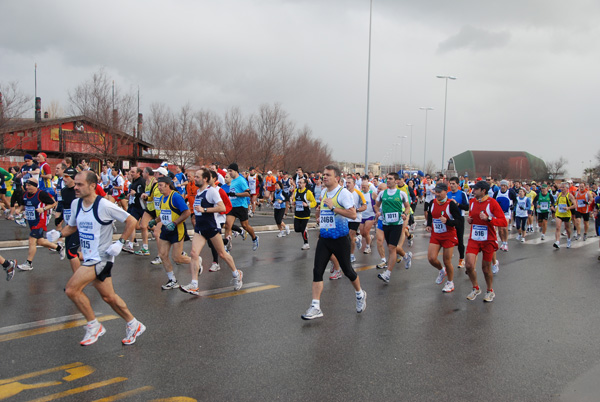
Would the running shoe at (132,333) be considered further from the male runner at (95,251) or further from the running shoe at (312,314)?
the running shoe at (312,314)

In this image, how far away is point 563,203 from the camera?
1528 cm

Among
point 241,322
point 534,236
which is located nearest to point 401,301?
point 241,322

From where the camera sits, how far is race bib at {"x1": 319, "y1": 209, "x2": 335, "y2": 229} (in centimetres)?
667

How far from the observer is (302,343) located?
5.59m

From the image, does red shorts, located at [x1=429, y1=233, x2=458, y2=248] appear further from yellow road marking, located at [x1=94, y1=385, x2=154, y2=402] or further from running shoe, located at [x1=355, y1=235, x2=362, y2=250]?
yellow road marking, located at [x1=94, y1=385, x2=154, y2=402]

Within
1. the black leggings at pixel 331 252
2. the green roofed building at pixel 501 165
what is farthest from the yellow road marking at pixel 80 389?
the green roofed building at pixel 501 165

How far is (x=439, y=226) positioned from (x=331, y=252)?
2550 millimetres

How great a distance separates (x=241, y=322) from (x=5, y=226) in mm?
12397

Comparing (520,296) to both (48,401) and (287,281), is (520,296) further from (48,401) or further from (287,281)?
(48,401)

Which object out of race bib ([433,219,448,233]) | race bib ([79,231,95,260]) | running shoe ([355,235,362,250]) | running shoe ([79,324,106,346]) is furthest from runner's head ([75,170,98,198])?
running shoe ([355,235,362,250])

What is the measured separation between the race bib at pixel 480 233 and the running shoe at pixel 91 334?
558cm

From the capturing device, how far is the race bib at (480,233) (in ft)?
26.0

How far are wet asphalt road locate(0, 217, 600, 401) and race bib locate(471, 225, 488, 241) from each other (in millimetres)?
1026

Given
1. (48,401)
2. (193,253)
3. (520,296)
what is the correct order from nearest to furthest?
(48,401)
(193,253)
(520,296)
